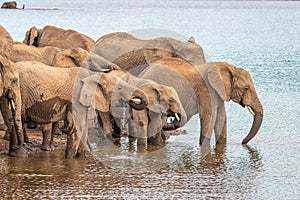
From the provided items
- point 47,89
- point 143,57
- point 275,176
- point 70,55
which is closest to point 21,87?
point 47,89

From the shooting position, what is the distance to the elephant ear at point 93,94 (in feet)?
42.1

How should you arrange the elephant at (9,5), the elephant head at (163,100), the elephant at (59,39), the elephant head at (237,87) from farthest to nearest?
the elephant at (9,5)
the elephant at (59,39)
the elephant head at (237,87)
the elephant head at (163,100)

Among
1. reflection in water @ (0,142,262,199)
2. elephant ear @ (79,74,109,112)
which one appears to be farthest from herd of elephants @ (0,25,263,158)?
reflection in water @ (0,142,262,199)

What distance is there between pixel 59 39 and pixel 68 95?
20.2ft

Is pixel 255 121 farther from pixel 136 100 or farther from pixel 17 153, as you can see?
pixel 17 153

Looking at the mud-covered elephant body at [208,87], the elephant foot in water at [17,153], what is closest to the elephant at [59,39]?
the mud-covered elephant body at [208,87]

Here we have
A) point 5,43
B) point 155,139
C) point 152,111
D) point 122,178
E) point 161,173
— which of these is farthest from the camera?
point 5,43

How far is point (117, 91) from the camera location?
1313 centimetres

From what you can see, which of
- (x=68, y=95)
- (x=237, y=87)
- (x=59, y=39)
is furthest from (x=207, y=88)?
(x=59, y=39)

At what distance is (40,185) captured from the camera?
1160cm

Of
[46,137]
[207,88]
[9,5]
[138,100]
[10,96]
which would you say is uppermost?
[10,96]

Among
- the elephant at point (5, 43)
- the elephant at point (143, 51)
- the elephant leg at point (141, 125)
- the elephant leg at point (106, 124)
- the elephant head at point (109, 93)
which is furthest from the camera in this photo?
the elephant at point (143, 51)

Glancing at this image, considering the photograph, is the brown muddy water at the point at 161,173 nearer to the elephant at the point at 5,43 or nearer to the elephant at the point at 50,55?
the elephant at the point at 50,55

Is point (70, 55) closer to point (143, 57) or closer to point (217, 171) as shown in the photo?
point (143, 57)
